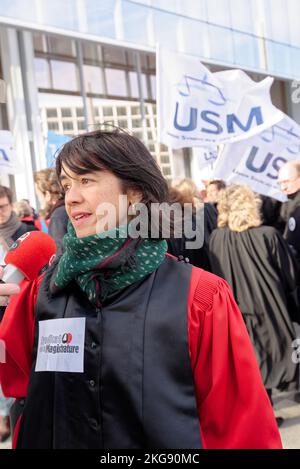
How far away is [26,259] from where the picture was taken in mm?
1928

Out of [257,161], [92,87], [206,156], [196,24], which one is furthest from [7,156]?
[196,24]

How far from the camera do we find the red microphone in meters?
Result: 1.92

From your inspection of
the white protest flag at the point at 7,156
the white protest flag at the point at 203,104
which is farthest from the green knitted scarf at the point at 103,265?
the white protest flag at the point at 7,156

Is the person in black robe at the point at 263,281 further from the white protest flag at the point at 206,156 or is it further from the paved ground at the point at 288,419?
the white protest flag at the point at 206,156

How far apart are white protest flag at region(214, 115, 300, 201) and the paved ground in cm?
214

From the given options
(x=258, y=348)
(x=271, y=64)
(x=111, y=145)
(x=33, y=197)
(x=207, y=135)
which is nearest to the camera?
(x=111, y=145)

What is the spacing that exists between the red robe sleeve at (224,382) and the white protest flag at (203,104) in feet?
16.7

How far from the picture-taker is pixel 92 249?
1.78 m

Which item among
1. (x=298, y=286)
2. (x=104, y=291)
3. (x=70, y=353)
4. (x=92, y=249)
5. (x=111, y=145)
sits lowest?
(x=298, y=286)

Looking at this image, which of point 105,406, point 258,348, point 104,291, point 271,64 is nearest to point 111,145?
point 104,291

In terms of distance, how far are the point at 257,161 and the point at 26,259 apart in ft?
16.3

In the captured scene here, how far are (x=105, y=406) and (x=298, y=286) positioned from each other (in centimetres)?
385

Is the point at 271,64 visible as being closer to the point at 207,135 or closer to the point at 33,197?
the point at 33,197

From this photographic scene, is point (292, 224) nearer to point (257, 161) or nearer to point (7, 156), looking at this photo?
point (257, 161)
